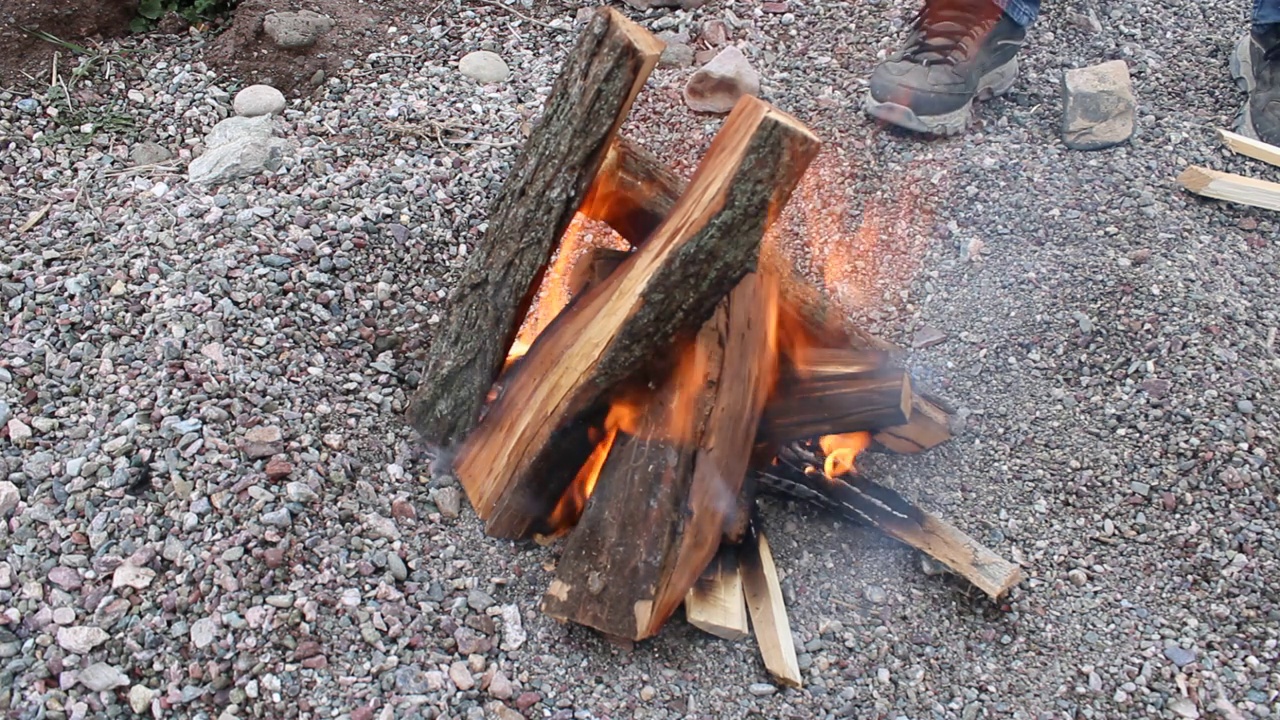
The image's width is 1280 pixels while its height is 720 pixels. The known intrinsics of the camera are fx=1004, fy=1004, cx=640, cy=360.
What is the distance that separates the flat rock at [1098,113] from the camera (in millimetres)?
3207

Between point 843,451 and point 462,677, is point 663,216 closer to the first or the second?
point 843,451

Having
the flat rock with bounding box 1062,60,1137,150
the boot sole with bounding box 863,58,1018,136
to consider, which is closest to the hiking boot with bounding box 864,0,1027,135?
the boot sole with bounding box 863,58,1018,136

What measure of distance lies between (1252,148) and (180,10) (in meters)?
3.70

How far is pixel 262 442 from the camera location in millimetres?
2256

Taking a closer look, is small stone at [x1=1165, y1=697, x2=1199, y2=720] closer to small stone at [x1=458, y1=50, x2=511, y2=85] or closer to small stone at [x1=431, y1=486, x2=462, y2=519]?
small stone at [x1=431, y1=486, x2=462, y2=519]

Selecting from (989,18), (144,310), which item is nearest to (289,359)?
(144,310)

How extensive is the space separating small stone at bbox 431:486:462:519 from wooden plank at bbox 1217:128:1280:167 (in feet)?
8.80

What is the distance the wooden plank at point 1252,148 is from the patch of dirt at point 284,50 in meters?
2.87

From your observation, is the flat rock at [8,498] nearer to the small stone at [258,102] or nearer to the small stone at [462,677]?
the small stone at [462,677]

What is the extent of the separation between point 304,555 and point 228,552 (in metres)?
0.15

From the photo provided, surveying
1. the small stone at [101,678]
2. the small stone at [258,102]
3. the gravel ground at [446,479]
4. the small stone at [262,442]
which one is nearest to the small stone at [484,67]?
the gravel ground at [446,479]

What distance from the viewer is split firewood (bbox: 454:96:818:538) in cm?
190

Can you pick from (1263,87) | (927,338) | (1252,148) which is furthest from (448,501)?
(1263,87)

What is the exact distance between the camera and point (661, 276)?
1992mm
